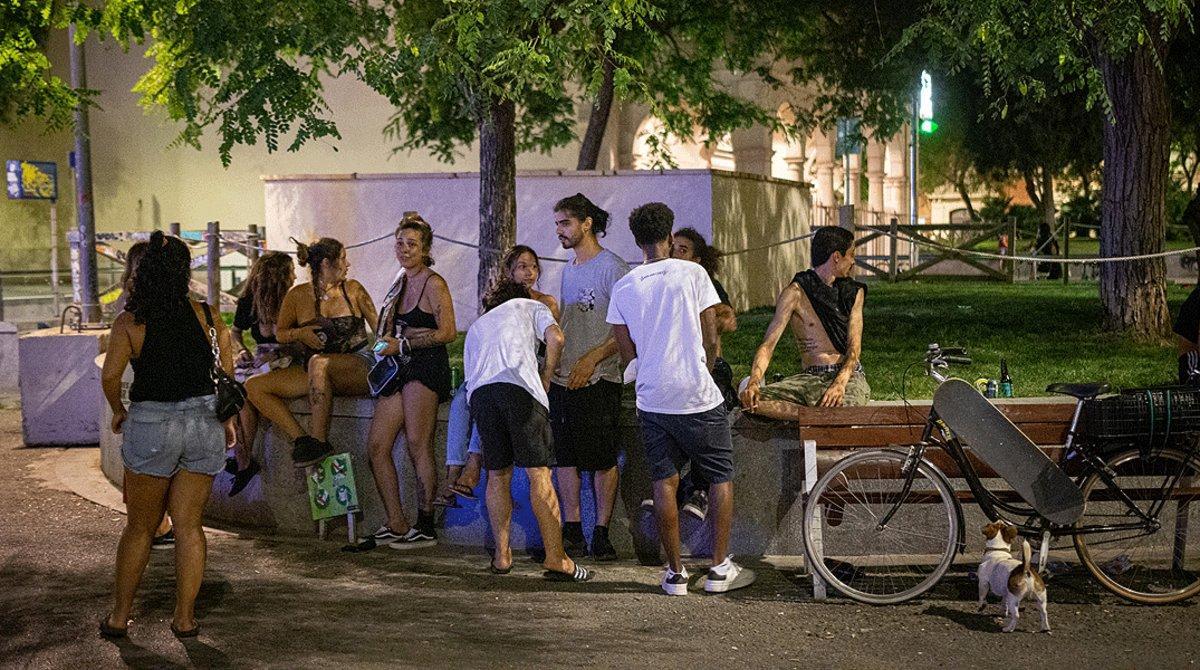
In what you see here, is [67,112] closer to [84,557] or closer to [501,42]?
[501,42]

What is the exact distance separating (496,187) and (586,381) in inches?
204

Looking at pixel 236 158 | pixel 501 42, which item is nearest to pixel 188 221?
pixel 236 158

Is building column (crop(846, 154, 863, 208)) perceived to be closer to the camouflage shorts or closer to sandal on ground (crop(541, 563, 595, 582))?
the camouflage shorts

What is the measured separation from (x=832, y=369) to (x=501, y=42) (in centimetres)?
351

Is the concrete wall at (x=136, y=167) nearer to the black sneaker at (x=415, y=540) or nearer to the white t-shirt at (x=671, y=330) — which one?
the black sneaker at (x=415, y=540)

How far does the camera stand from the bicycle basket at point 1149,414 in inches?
255

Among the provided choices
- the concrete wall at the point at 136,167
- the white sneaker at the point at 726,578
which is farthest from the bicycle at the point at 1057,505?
the concrete wall at the point at 136,167

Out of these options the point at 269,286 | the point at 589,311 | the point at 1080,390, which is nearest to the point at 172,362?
the point at 589,311

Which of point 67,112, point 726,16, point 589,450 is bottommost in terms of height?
point 589,450

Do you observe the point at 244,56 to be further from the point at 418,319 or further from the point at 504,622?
the point at 504,622

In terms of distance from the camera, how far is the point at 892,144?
160 ft

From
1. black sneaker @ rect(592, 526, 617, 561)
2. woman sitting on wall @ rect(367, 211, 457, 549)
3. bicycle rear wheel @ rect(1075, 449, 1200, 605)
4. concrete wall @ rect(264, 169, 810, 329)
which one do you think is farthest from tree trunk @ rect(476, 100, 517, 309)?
bicycle rear wheel @ rect(1075, 449, 1200, 605)

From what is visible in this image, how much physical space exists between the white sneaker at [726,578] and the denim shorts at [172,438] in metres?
2.44

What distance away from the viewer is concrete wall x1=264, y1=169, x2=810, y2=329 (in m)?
17.0
